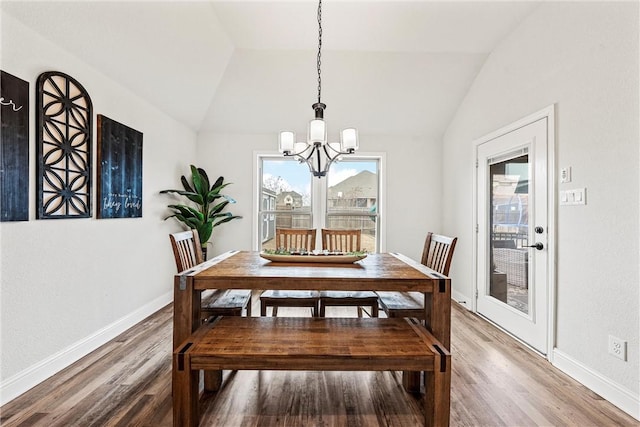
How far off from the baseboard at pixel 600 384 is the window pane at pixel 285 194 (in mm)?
3238

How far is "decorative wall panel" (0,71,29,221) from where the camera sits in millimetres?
1802

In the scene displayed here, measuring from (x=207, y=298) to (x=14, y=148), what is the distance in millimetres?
1488

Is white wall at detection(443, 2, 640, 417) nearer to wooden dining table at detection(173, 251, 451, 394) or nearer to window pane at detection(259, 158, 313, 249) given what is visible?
wooden dining table at detection(173, 251, 451, 394)

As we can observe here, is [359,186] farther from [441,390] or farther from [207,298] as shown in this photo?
[441,390]

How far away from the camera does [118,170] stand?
284 cm

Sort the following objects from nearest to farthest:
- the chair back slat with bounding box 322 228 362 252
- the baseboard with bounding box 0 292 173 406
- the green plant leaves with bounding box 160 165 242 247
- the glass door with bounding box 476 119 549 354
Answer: the baseboard with bounding box 0 292 173 406, the glass door with bounding box 476 119 549 354, the chair back slat with bounding box 322 228 362 252, the green plant leaves with bounding box 160 165 242 247

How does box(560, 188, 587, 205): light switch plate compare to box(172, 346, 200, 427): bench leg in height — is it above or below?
above

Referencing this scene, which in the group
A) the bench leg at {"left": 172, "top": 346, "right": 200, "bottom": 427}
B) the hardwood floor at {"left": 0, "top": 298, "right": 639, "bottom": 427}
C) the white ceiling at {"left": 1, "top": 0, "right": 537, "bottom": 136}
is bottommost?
the hardwood floor at {"left": 0, "top": 298, "right": 639, "bottom": 427}

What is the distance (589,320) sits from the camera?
2145 millimetres

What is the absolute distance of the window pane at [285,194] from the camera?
15.8 ft

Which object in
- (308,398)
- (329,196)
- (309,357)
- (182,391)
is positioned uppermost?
(329,196)

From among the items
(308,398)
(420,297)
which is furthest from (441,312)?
(308,398)

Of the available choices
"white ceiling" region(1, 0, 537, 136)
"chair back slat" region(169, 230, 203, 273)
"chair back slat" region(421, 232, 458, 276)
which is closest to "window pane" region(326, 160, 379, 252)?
"white ceiling" region(1, 0, 537, 136)

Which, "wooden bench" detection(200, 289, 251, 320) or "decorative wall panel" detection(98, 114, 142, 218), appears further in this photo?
"decorative wall panel" detection(98, 114, 142, 218)
